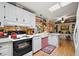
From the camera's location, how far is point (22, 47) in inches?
57.9

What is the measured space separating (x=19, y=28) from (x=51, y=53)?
62 cm

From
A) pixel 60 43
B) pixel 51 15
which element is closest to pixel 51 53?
pixel 60 43

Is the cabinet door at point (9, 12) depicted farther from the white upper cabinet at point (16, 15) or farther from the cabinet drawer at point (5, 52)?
the cabinet drawer at point (5, 52)

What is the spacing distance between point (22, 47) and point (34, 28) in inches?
13.8

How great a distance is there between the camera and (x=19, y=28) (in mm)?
1384

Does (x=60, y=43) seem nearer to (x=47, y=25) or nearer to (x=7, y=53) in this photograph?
(x=47, y=25)

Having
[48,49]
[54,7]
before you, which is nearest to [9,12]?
[54,7]

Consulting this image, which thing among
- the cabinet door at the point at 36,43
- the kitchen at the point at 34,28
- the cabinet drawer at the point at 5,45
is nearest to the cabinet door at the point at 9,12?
the kitchen at the point at 34,28

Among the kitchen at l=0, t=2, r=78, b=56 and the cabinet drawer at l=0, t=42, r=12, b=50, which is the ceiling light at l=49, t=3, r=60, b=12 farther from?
the cabinet drawer at l=0, t=42, r=12, b=50

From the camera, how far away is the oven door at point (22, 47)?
140cm

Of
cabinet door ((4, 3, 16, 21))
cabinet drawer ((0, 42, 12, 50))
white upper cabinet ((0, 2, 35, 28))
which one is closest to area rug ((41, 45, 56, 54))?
white upper cabinet ((0, 2, 35, 28))

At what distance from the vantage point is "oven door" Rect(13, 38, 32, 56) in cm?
140

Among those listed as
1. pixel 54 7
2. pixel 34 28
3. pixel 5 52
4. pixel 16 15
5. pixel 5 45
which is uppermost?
pixel 54 7

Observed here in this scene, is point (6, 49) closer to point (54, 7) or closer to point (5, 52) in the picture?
point (5, 52)
